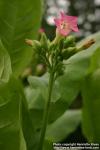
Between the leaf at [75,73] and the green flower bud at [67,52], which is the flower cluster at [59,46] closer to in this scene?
the green flower bud at [67,52]

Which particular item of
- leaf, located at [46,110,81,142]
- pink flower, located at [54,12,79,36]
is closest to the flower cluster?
pink flower, located at [54,12,79,36]

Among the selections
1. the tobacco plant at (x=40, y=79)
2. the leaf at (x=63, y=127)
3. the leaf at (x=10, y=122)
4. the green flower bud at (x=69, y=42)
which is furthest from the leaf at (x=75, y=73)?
the leaf at (x=63, y=127)

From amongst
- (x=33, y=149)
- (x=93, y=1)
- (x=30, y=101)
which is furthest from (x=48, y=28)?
(x=33, y=149)

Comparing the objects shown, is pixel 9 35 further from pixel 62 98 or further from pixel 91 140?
pixel 91 140

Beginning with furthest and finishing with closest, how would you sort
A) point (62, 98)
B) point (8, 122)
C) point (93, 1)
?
1. point (93, 1)
2. point (62, 98)
3. point (8, 122)

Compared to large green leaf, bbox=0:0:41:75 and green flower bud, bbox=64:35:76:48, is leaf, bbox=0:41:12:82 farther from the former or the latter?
large green leaf, bbox=0:0:41:75

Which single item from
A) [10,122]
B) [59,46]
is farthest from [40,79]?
[10,122]

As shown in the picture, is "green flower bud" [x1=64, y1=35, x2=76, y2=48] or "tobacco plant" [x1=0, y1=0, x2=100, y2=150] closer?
"tobacco plant" [x1=0, y1=0, x2=100, y2=150]

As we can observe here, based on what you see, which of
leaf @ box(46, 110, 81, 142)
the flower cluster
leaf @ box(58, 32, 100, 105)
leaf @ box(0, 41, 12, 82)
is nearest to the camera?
leaf @ box(0, 41, 12, 82)
